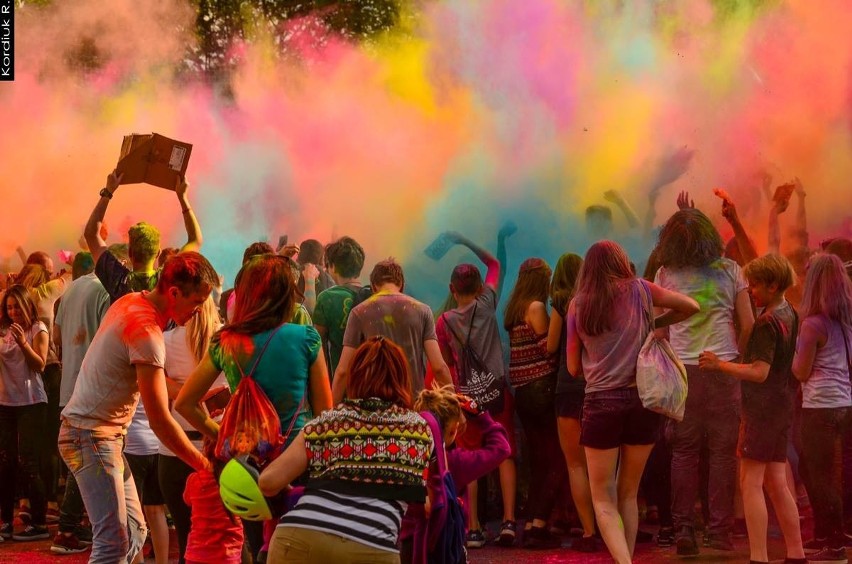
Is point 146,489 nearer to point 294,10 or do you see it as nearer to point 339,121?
point 339,121

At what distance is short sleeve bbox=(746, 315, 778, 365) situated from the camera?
257 inches

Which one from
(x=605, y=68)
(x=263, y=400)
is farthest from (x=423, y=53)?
(x=263, y=400)

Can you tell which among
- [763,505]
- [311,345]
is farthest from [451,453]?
[763,505]

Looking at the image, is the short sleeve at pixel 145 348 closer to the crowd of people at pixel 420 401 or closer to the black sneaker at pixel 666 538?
the crowd of people at pixel 420 401

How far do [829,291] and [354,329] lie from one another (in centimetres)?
274

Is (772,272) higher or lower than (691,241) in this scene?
lower

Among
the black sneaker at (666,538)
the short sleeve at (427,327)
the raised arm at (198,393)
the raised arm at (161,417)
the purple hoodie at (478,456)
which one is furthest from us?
the black sneaker at (666,538)

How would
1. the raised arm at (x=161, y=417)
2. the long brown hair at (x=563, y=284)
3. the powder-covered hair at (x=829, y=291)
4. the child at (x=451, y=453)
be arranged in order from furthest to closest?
the long brown hair at (x=563, y=284), the powder-covered hair at (x=829, y=291), the raised arm at (x=161, y=417), the child at (x=451, y=453)

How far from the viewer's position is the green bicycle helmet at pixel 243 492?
13.4ft

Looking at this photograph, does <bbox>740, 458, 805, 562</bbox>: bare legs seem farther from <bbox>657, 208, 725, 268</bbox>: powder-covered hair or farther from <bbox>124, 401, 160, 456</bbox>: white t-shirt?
<bbox>124, 401, 160, 456</bbox>: white t-shirt

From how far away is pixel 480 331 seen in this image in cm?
779

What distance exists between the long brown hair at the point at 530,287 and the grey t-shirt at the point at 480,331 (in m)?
→ 0.14

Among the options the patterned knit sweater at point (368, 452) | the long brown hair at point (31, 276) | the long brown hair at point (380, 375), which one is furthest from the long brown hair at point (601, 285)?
the long brown hair at point (31, 276)

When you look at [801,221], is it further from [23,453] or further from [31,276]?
[23,453]
